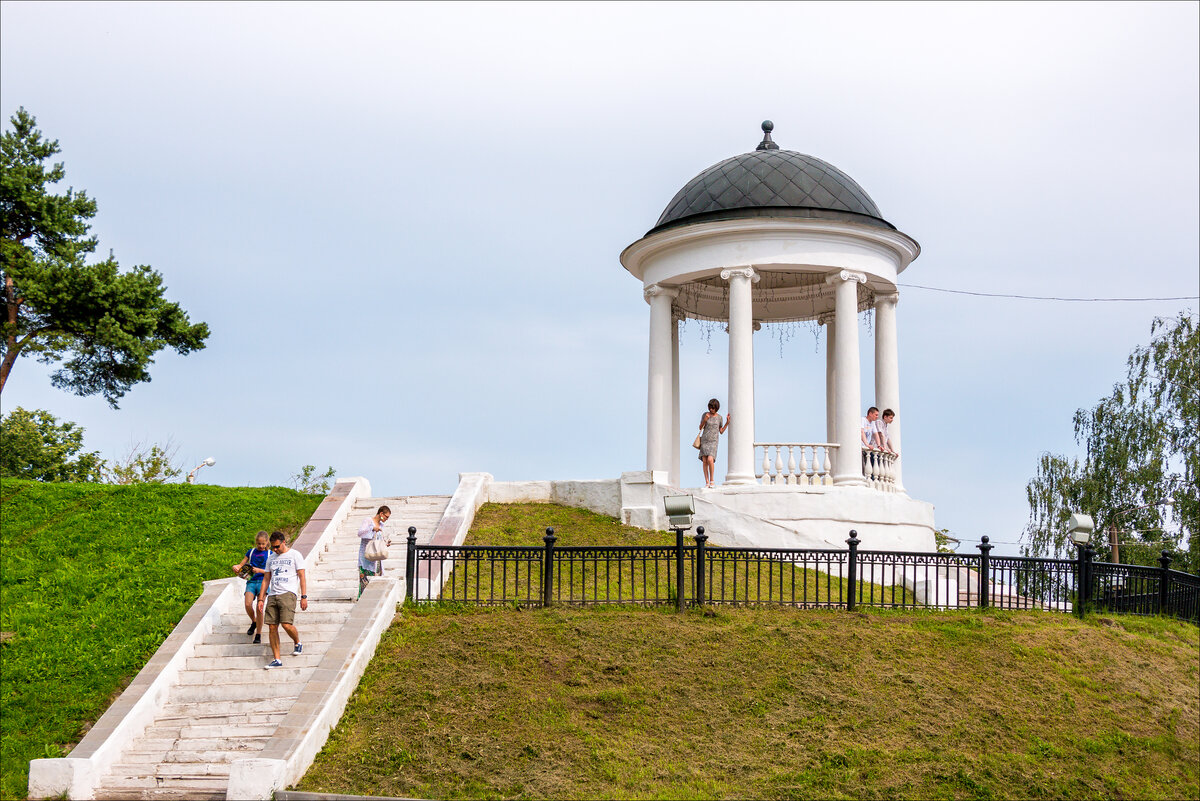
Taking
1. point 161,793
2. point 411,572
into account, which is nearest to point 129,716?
point 161,793

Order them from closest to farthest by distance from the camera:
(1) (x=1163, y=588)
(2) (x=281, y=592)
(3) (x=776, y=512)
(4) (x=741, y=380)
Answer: (2) (x=281, y=592) < (1) (x=1163, y=588) < (3) (x=776, y=512) < (4) (x=741, y=380)

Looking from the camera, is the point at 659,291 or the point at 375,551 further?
A: the point at 659,291

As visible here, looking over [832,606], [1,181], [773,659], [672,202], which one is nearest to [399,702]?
[773,659]

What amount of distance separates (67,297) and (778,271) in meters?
16.7

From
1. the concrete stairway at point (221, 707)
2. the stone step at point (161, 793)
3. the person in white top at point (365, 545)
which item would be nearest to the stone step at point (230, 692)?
the concrete stairway at point (221, 707)

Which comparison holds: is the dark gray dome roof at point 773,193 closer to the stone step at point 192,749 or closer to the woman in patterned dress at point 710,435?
the woman in patterned dress at point 710,435

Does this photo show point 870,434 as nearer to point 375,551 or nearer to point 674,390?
point 674,390

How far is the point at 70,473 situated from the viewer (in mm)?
36062

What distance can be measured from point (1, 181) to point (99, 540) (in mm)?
13037

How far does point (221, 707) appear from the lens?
46.4 ft

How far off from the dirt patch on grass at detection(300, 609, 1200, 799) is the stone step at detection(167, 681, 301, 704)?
1.00 m

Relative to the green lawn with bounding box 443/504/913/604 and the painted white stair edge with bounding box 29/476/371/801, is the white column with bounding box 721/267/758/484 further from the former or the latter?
the painted white stair edge with bounding box 29/476/371/801

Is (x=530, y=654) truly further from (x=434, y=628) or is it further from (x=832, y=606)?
(x=832, y=606)

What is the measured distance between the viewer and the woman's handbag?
16.5 metres
